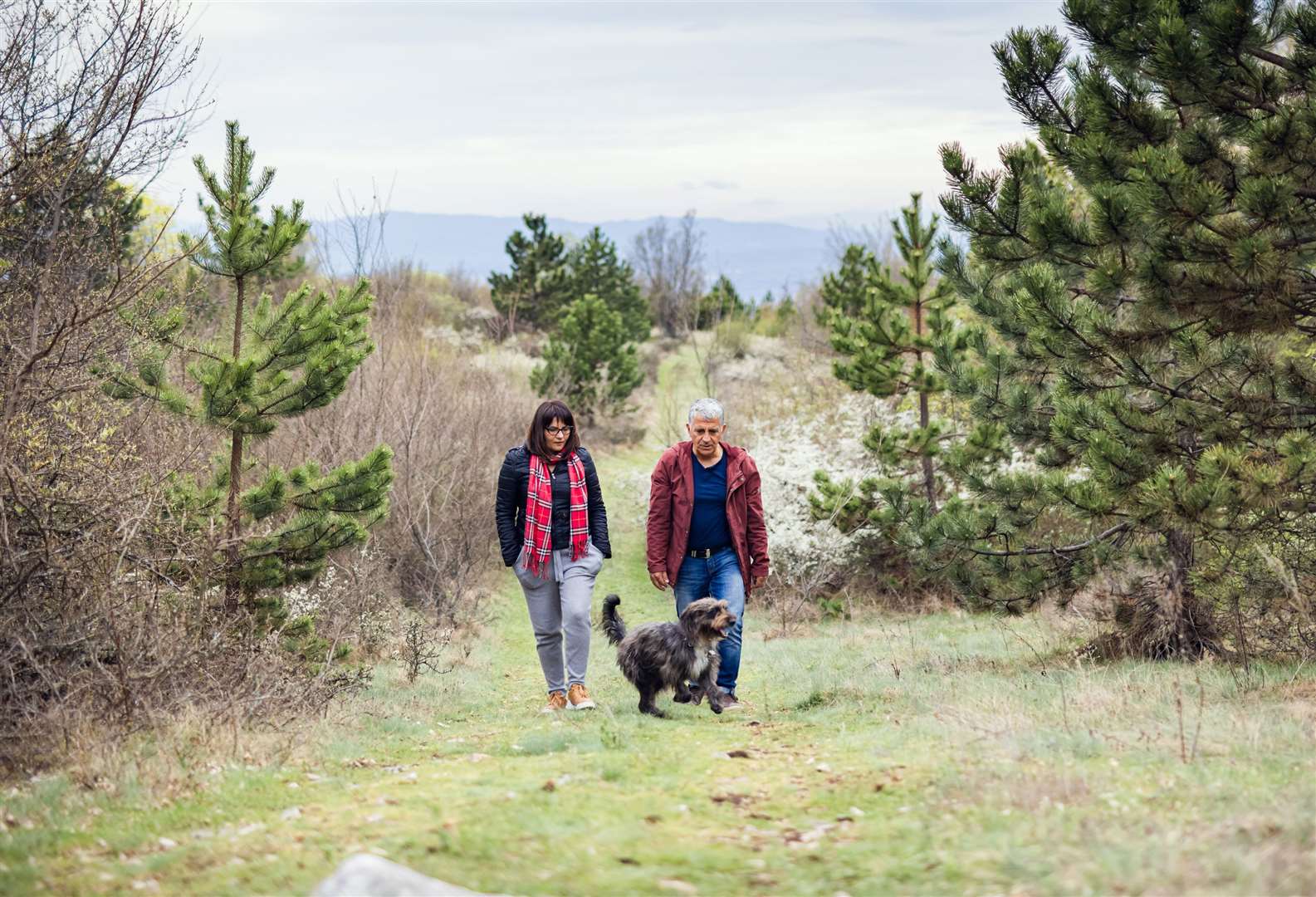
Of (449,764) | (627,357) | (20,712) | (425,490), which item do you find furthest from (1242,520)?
(627,357)

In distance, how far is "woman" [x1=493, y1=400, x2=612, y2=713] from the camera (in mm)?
8273

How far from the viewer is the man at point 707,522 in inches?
327

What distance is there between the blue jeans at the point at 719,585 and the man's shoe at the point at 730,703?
24 cm

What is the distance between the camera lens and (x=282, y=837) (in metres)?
5.07

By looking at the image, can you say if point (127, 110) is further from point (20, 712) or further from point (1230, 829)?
point (1230, 829)

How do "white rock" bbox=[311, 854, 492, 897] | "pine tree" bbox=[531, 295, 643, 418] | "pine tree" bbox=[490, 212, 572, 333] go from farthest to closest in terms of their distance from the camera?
"pine tree" bbox=[490, 212, 572, 333], "pine tree" bbox=[531, 295, 643, 418], "white rock" bbox=[311, 854, 492, 897]

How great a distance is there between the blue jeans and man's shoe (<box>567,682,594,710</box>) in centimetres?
94

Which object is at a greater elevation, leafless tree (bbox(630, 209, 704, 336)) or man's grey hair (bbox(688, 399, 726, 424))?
leafless tree (bbox(630, 209, 704, 336))

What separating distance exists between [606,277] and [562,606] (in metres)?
39.0

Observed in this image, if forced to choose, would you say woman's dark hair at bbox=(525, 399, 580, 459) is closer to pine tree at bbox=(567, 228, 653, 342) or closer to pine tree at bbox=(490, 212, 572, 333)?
pine tree at bbox=(490, 212, 572, 333)

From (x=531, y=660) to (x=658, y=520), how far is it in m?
5.53

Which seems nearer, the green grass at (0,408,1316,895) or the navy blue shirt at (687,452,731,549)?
the green grass at (0,408,1316,895)

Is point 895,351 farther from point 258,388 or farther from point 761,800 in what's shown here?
point 761,800

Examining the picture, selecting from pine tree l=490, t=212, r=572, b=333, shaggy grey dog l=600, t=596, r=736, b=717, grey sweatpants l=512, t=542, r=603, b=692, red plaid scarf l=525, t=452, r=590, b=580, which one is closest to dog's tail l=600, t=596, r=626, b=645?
grey sweatpants l=512, t=542, r=603, b=692
